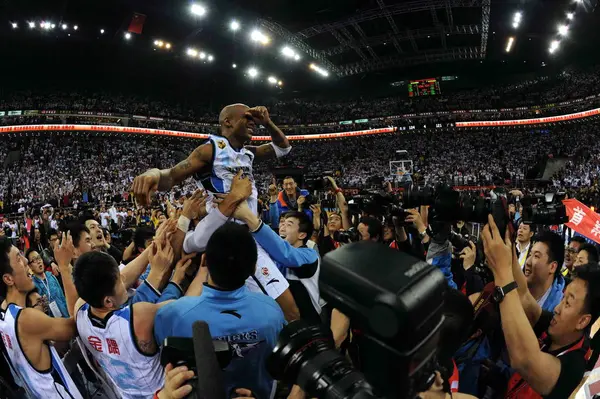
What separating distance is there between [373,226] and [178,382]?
3.02 metres

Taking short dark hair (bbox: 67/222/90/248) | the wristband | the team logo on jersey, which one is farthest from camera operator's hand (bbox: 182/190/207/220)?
short dark hair (bbox: 67/222/90/248)

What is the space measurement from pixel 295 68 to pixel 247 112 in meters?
33.0

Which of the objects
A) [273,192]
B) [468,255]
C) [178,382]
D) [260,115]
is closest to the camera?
[178,382]

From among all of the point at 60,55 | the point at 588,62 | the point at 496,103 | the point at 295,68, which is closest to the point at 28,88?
the point at 60,55

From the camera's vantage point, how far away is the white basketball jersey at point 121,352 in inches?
76.5

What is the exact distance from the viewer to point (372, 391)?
756mm

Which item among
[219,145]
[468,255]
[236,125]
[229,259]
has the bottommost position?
[468,255]

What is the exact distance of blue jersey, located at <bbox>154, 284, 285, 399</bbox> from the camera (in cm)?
160

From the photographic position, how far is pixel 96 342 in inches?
79.4

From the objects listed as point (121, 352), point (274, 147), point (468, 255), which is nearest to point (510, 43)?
point (468, 255)

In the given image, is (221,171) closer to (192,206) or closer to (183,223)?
(192,206)

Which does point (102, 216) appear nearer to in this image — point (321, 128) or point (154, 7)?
point (154, 7)

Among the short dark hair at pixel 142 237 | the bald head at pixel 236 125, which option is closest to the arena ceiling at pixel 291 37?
the bald head at pixel 236 125

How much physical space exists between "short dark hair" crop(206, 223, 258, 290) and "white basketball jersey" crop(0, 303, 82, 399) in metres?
1.34
